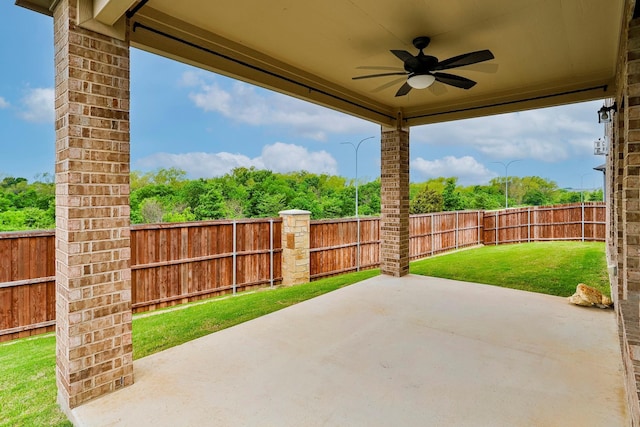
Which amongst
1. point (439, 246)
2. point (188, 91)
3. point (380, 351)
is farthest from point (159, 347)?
point (188, 91)

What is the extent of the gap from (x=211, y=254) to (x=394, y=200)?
3.68m

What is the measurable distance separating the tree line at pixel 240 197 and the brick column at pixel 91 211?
671cm

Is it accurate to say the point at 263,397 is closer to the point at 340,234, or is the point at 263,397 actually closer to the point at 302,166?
the point at 340,234

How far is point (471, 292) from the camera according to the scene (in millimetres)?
5477

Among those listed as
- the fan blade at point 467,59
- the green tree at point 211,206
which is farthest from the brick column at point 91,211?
the green tree at point 211,206

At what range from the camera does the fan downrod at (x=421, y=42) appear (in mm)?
3548

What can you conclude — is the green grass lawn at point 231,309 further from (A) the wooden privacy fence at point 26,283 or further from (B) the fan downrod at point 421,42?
(B) the fan downrod at point 421,42

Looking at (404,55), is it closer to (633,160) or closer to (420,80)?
(420,80)

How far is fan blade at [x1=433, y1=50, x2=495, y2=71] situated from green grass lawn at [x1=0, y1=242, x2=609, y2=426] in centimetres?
385

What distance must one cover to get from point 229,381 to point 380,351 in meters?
1.43

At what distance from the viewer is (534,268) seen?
8.09m

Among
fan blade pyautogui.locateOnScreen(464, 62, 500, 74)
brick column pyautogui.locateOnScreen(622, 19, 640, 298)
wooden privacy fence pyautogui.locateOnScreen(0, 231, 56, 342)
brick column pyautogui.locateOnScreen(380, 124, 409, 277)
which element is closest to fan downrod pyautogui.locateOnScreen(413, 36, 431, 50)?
fan blade pyautogui.locateOnScreen(464, 62, 500, 74)

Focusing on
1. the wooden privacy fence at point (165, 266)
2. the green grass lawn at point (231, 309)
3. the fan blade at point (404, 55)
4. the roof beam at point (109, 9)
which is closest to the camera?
the roof beam at point (109, 9)

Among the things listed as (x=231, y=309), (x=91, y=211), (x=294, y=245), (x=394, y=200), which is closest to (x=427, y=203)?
(x=294, y=245)
